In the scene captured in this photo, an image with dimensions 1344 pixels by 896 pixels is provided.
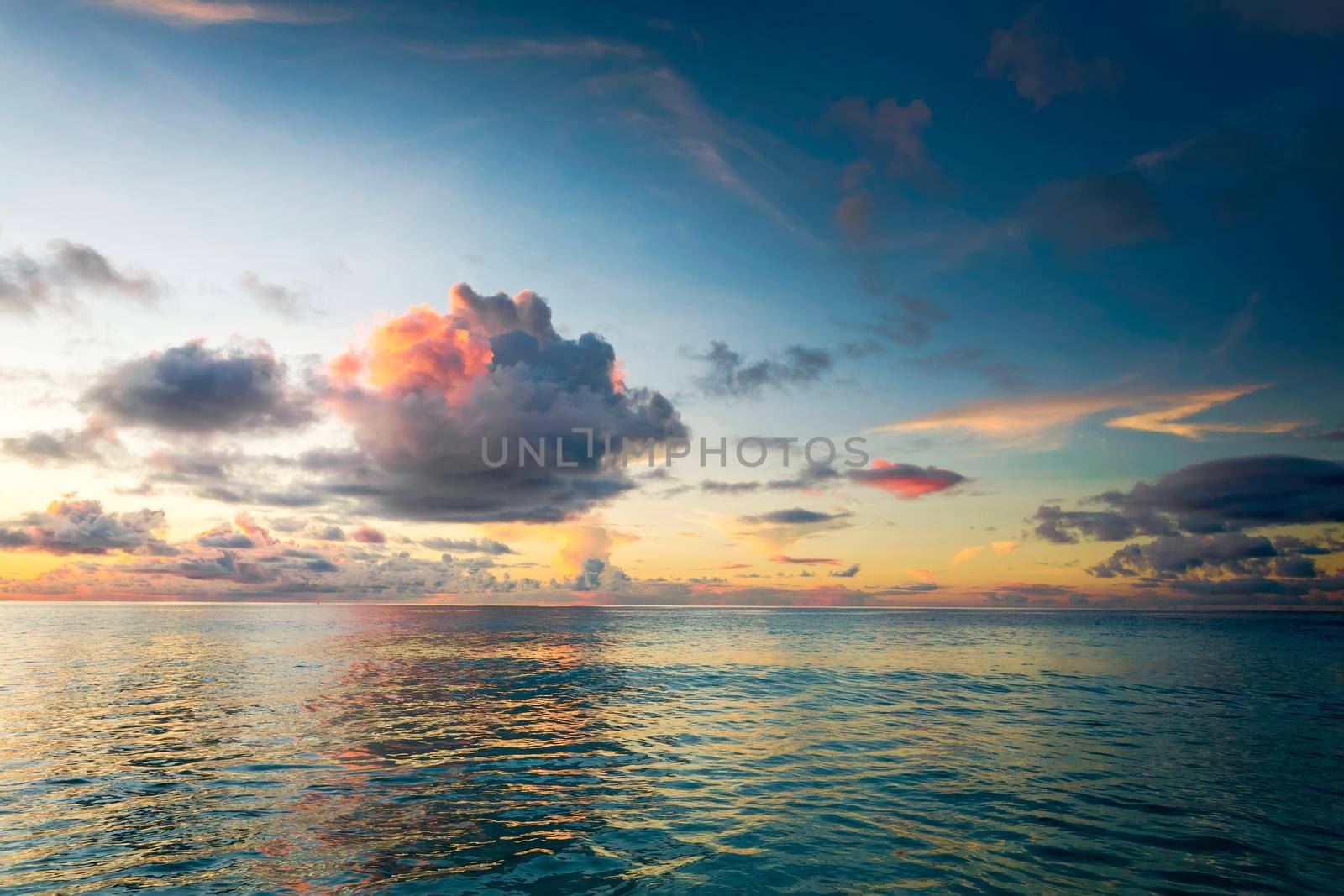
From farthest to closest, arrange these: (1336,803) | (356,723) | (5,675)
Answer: (5,675)
(356,723)
(1336,803)

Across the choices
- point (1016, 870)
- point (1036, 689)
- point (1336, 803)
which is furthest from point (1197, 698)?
point (1016, 870)

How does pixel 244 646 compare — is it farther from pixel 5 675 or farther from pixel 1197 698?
pixel 1197 698

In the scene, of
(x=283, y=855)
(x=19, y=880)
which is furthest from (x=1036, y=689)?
(x=19, y=880)

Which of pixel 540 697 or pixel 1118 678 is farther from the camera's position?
pixel 1118 678

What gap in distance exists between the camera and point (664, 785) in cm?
2325

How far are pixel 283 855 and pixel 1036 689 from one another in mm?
48787

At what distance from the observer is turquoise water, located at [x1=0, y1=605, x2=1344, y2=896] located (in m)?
15.8

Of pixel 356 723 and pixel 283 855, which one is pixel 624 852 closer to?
pixel 283 855

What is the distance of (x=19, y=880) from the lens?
49.8 feet

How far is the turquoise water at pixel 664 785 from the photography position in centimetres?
1583

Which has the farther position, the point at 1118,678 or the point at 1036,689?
the point at 1118,678

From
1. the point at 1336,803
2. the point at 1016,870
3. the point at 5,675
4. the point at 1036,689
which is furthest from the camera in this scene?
the point at 5,675

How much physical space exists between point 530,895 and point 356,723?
23.6 metres

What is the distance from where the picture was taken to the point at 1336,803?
21688 millimetres
